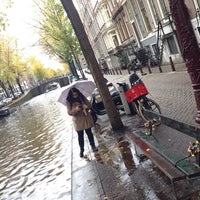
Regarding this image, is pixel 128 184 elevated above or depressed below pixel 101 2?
below

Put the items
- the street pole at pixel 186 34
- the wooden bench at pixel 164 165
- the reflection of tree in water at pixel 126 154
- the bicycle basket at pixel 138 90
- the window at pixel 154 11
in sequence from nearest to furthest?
the wooden bench at pixel 164 165 → the street pole at pixel 186 34 → the reflection of tree in water at pixel 126 154 → the bicycle basket at pixel 138 90 → the window at pixel 154 11

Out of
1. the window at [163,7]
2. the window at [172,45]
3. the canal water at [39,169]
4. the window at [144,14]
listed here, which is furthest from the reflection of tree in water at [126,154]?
the window at [144,14]

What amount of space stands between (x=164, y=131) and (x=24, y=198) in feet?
11.0

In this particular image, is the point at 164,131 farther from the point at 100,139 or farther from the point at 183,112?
the point at 100,139

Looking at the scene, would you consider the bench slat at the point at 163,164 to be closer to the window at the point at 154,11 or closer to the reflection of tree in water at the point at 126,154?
the reflection of tree in water at the point at 126,154

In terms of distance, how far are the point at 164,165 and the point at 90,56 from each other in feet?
17.0

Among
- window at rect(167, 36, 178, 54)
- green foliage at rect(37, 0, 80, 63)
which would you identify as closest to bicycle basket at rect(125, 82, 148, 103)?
window at rect(167, 36, 178, 54)

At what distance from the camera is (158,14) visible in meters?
25.2

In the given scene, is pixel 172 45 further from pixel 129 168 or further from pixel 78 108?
pixel 129 168

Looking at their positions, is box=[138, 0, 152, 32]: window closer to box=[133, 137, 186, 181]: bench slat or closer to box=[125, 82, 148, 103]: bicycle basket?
box=[125, 82, 148, 103]: bicycle basket

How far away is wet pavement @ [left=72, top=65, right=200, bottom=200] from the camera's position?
5.03 meters

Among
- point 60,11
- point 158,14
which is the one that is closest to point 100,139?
point 158,14

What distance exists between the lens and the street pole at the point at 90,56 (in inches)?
358

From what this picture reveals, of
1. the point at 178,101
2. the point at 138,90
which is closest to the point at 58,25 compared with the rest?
the point at 178,101
